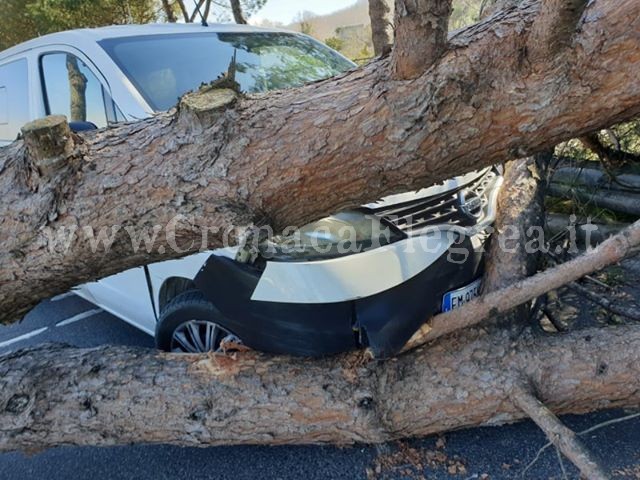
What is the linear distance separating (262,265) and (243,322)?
301mm

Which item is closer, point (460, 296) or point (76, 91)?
point (460, 296)

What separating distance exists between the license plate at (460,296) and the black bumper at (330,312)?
0.09ft

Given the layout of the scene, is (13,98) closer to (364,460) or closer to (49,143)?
(49,143)

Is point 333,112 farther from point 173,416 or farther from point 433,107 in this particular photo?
point 173,416

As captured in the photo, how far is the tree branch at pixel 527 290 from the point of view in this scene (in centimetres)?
204

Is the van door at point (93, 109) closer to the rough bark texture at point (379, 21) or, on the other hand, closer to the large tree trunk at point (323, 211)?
the large tree trunk at point (323, 211)

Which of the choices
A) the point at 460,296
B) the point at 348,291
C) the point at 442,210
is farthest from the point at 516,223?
the point at 348,291

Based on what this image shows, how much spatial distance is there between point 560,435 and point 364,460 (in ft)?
2.90

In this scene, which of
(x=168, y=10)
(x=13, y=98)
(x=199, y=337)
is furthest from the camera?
(x=168, y=10)

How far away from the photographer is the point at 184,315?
2.52 m

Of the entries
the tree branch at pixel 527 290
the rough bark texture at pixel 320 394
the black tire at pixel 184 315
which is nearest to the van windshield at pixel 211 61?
the black tire at pixel 184 315

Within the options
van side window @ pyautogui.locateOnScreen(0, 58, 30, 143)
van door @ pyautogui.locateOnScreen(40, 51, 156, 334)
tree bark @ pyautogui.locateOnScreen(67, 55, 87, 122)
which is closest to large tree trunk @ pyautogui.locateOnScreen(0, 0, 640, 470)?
van door @ pyautogui.locateOnScreen(40, 51, 156, 334)

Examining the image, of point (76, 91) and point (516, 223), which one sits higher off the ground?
point (76, 91)

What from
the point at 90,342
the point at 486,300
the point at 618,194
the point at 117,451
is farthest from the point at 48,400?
the point at 618,194
